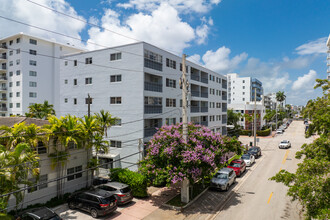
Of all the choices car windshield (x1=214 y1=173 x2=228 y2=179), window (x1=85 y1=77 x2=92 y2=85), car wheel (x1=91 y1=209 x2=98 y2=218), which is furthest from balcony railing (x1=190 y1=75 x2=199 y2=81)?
car wheel (x1=91 y1=209 x2=98 y2=218)

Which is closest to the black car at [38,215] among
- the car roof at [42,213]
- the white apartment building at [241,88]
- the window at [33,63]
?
the car roof at [42,213]

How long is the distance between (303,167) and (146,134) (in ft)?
59.2

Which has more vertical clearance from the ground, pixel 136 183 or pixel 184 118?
pixel 184 118

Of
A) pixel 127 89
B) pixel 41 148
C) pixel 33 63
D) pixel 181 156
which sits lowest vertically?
pixel 181 156

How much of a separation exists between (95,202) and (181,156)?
6.67 metres

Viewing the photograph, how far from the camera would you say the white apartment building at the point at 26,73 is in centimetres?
4212

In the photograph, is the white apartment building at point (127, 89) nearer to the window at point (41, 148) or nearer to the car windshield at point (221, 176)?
the car windshield at point (221, 176)

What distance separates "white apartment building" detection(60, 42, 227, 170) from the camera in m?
26.1

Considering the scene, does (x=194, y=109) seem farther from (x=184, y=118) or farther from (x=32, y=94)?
(x=32, y=94)

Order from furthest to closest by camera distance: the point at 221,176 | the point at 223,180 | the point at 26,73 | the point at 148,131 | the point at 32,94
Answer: the point at 32,94
the point at 26,73
the point at 148,131
the point at 221,176
the point at 223,180

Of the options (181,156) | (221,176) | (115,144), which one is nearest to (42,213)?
(181,156)

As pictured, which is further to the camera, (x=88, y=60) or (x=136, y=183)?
(x=88, y=60)

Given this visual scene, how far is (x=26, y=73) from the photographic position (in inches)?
1662

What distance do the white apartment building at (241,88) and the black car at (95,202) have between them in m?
89.6
